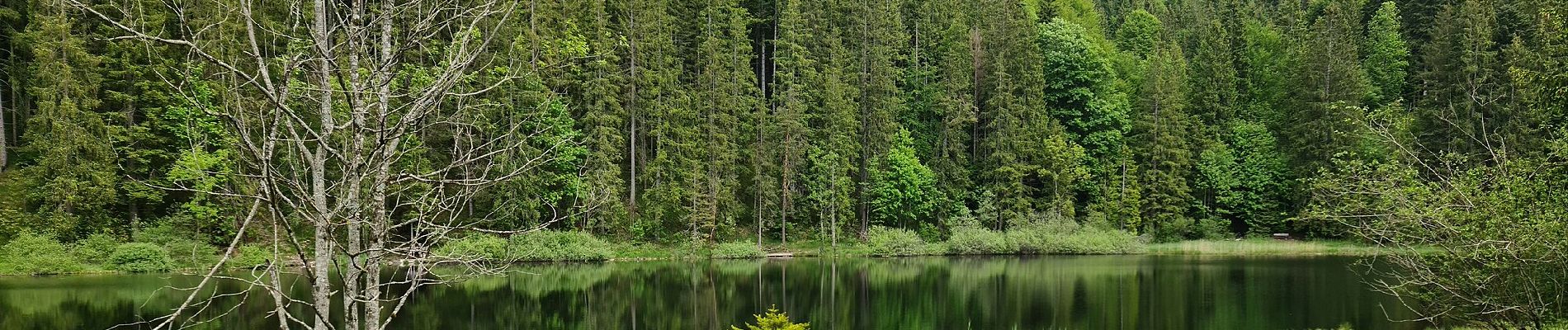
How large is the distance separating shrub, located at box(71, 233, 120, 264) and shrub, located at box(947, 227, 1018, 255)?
1430 inches

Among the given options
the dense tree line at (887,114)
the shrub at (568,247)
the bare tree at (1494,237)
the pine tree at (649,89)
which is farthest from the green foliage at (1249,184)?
the bare tree at (1494,237)

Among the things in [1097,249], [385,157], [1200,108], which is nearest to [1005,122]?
[1097,249]

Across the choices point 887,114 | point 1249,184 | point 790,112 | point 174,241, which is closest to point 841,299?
point 790,112

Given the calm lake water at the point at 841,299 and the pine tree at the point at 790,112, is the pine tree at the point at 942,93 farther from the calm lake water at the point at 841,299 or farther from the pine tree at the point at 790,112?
the calm lake water at the point at 841,299

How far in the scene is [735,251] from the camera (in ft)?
143

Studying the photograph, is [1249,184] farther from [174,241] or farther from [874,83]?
[174,241]

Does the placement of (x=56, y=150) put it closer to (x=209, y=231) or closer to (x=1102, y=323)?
(x=209, y=231)

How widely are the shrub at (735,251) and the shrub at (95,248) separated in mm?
23770

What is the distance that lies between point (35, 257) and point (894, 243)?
34875mm

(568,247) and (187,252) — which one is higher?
(187,252)

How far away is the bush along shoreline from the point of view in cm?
3091

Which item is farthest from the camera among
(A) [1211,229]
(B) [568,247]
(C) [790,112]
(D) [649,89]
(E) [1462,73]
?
(A) [1211,229]

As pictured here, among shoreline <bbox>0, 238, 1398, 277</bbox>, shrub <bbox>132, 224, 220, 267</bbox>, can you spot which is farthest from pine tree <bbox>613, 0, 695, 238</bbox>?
shrub <bbox>132, 224, 220, 267</bbox>

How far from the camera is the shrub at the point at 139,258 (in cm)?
3173
